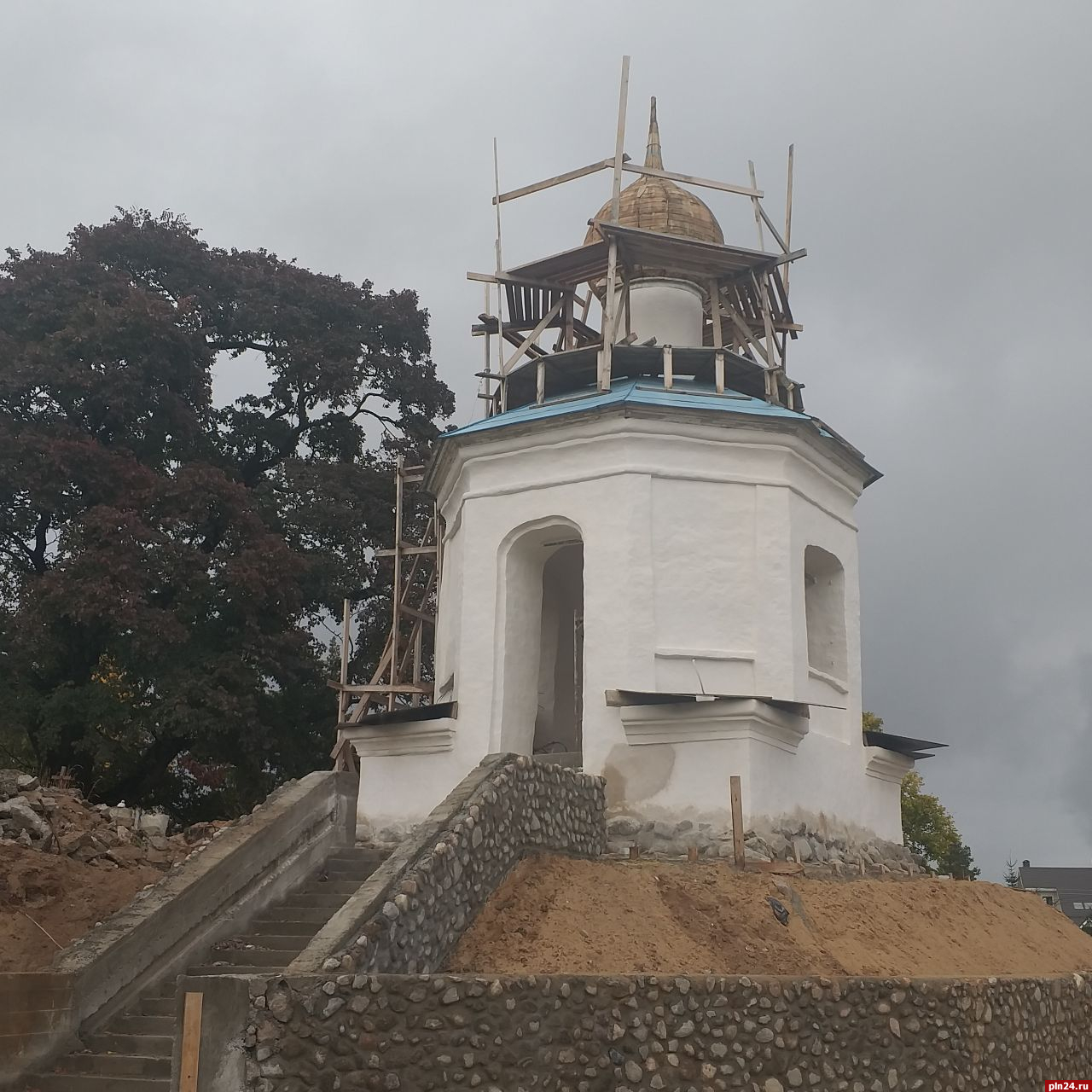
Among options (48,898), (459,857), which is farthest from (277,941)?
(459,857)

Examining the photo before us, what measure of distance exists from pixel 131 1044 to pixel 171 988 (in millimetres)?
869

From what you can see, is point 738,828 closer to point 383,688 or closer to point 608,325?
point 383,688

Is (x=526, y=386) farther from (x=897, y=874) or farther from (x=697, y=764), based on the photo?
(x=897, y=874)

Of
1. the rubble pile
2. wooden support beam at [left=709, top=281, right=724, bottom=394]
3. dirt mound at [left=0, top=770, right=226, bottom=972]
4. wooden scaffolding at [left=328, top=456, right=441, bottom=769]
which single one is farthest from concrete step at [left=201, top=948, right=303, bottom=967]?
wooden support beam at [left=709, top=281, right=724, bottom=394]

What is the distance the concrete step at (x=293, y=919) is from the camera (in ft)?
37.1

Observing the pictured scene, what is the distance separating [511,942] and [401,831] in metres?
4.41

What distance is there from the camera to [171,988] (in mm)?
10297

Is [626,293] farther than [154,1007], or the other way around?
[626,293]

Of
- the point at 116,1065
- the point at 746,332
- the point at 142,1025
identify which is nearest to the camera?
→ the point at 116,1065

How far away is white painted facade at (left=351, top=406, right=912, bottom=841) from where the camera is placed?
12711mm

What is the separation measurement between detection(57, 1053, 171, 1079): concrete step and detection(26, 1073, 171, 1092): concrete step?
0.20ft

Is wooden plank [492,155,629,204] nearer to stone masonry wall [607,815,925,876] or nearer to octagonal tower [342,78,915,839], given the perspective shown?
octagonal tower [342,78,915,839]

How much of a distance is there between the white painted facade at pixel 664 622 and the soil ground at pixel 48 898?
2.88 meters

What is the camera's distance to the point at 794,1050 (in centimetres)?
905
